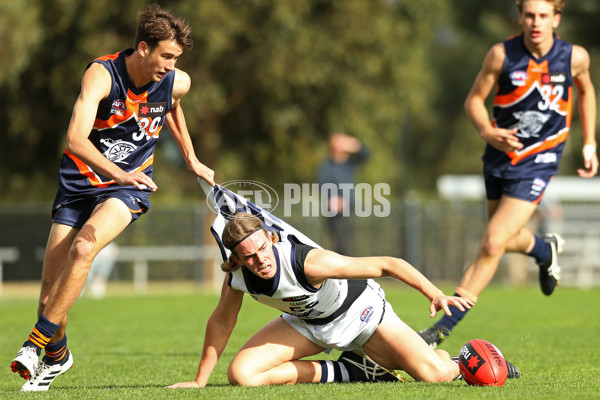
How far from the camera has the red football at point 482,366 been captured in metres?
Answer: 5.30

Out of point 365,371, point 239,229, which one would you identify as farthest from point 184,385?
point 365,371

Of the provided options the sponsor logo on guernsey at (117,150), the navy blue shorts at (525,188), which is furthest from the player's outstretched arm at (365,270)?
the navy blue shorts at (525,188)

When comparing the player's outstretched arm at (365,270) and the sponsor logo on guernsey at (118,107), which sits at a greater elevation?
the sponsor logo on guernsey at (118,107)

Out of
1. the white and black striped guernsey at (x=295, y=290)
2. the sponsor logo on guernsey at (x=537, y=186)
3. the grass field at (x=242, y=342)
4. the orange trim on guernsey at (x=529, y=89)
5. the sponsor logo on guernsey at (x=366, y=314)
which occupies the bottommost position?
the grass field at (x=242, y=342)

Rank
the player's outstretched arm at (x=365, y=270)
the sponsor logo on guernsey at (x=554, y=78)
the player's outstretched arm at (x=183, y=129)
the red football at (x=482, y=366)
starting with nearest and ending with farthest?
the player's outstretched arm at (x=365, y=270) < the red football at (x=482, y=366) < the player's outstretched arm at (x=183, y=129) < the sponsor logo on guernsey at (x=554, y=78)

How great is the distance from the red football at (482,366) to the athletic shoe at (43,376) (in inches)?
100

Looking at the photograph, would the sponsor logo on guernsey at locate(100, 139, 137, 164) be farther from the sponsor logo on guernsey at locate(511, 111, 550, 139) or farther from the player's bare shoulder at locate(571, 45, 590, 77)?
the player's bare shoulder at locate(571, 45, 590, 77)

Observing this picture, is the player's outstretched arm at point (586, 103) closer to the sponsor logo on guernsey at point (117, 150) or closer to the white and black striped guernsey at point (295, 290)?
the white and black striped guernsey at point (295, 290)

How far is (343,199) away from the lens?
14273mm

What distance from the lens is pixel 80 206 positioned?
6035mm

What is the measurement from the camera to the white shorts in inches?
233

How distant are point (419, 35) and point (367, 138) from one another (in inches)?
116

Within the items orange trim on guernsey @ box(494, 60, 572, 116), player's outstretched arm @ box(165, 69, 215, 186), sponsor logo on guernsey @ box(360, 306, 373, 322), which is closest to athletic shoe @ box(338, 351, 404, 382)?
sponsor logo on guernsey @ box(360, 306, 373, 322)

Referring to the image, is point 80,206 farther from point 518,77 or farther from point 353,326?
point 518,77
